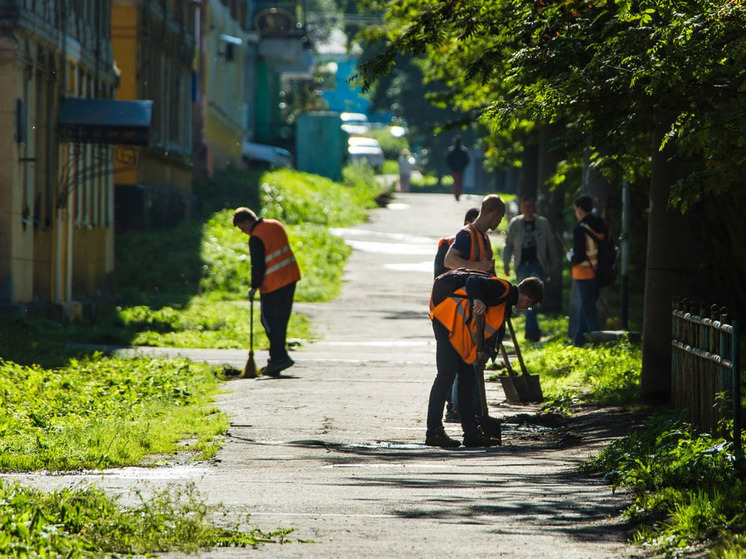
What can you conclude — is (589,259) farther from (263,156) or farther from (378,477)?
(263,156)

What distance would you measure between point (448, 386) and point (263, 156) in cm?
3948

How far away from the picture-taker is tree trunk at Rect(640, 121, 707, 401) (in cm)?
1230

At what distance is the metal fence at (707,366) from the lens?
8.25m

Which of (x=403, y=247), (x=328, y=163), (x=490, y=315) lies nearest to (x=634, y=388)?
(x=490, y=315)

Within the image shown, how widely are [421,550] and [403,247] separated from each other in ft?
97.0

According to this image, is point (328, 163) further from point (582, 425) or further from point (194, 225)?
point (582, 425)

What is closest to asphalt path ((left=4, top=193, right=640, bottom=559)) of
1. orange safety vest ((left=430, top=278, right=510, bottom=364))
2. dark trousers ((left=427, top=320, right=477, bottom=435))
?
dark trousers ((left=427, top=320, right=477, bottom=435))

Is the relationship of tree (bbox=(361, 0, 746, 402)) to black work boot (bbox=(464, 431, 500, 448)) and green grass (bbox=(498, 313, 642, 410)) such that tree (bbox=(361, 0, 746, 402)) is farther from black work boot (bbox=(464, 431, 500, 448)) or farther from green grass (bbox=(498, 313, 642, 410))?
black work boot (bbox=(464, 431, 500, 448))

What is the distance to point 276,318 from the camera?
1575cm

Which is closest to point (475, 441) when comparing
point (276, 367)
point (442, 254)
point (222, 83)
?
point (442, 254)

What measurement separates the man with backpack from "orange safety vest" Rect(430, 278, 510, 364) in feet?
22.5

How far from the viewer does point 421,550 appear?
627 centimetres

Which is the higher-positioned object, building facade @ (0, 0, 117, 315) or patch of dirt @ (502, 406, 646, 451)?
building facade @ (0, 0, 117, 315)

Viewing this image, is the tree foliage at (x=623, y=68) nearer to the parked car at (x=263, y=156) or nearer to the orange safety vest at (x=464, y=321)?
the orange safety vest at (x=464, y=321)
